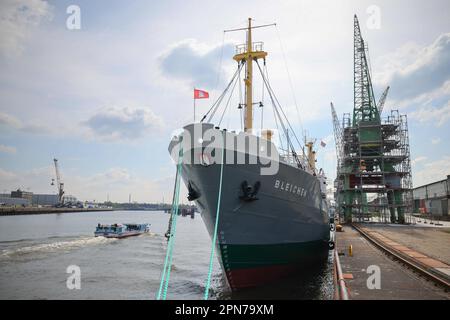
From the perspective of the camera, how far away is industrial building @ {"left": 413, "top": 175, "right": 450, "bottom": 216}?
193ft

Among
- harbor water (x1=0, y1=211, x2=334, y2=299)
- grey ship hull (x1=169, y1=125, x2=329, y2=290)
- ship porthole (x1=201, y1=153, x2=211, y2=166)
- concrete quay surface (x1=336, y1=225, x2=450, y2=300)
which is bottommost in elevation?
harbor water (x1=0, y1=211, x2=334, y2=299)

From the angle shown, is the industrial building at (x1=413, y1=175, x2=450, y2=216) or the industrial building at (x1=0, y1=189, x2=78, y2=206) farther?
the industrial building at (x1=0, y1=189, x2=78, y2=206)

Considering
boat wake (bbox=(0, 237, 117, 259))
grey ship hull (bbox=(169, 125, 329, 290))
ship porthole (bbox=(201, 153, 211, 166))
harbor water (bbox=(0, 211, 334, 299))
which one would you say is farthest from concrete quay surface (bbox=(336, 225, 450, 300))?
boat wake (bbox=(0, 237, 117, 259))

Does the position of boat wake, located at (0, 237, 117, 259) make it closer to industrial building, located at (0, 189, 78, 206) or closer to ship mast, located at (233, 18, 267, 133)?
ship mast, located at (233, 18, 267, 133)

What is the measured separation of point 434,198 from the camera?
2608 inches

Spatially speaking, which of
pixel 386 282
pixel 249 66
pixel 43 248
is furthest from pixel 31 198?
pixel 386 282

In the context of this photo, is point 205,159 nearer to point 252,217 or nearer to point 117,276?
point 252,217
